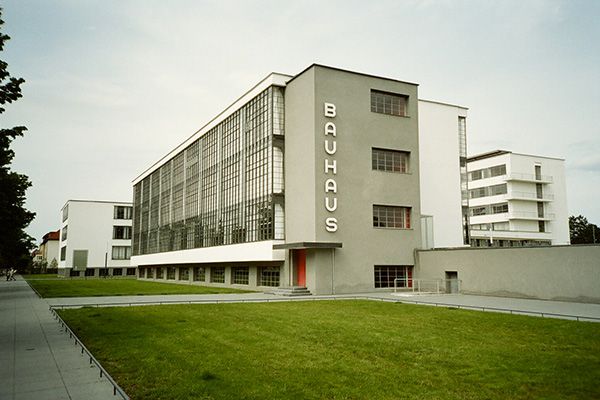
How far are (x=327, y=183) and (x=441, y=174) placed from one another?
14005 millimetres

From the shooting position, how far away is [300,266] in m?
37.2

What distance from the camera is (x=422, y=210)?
42438mm

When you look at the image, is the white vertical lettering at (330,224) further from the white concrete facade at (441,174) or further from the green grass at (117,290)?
the white concrete facade at (441,174)

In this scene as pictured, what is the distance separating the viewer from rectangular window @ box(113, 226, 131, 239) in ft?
339

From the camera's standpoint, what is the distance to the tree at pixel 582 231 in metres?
113

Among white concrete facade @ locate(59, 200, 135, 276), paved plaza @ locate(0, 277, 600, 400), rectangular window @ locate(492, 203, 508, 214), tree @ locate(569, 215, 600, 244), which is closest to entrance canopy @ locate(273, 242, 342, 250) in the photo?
paved plaza @ locate(0, 277, 600, 400)

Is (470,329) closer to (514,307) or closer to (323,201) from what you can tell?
(514,307)

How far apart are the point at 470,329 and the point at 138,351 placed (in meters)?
10.7

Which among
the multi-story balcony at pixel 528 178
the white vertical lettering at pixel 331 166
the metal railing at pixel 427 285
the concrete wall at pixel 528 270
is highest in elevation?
the multi-story balcony at pixel 528 178

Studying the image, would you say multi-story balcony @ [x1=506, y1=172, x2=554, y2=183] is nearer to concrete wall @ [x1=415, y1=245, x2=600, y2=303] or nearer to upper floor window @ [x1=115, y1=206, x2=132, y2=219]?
concrete wall @ [x1=415, y1=245, x2=600, y2=303]

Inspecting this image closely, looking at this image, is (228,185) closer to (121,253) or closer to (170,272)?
(170,272)

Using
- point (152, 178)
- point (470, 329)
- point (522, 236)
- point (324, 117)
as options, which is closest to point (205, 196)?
point (324, 117)

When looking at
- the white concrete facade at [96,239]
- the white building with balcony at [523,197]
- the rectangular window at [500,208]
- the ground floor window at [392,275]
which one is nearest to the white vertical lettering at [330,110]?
the ground floor window at [392,275]

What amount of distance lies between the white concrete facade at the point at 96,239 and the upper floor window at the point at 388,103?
253 ft
